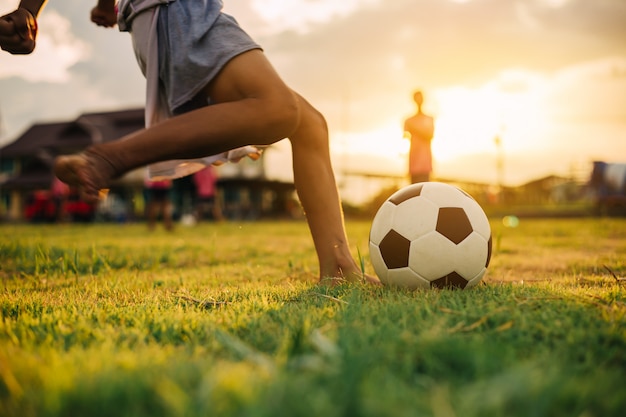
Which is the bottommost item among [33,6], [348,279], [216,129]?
[348,279]

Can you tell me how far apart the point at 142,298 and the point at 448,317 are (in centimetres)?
142

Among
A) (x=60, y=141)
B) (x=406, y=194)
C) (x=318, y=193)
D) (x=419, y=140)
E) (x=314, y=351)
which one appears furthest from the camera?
(x=60, y=141)

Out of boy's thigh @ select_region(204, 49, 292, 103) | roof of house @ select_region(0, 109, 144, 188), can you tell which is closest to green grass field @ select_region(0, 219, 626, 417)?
boy's thigh @ select_region(204, 49, 292, 103)

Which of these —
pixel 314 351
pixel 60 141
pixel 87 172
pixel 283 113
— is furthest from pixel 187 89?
pixel 60 141

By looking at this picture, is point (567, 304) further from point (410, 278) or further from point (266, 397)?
point (266, 397)

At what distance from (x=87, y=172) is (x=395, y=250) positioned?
140 cm

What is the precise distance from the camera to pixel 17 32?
2115mm

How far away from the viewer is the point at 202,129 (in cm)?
205

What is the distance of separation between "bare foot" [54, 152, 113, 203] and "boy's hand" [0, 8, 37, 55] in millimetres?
591

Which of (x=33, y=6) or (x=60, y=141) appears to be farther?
(x=60, y=141)

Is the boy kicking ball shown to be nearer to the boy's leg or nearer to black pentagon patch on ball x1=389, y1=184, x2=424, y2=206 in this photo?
the boy's leg

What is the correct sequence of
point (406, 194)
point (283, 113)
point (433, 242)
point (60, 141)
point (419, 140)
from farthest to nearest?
1. point (60, 141)
2. point (419, 140)
3. point (406, 194)
4. point (433, 242)
5. point (283, 113)

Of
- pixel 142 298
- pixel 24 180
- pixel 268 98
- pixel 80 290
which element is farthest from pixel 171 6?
pixel 24 180

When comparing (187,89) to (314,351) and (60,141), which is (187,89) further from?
(60,141)
